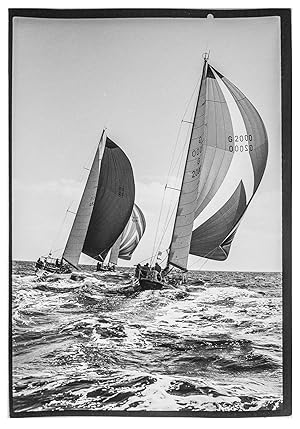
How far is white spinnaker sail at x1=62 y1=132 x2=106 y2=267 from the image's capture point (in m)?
1.61

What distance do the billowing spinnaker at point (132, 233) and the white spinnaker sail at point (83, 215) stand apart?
0.12m

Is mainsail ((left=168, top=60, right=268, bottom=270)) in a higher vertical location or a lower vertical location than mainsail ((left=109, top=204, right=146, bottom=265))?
higher

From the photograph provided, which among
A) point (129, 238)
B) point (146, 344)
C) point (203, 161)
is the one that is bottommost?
point (146, 344)

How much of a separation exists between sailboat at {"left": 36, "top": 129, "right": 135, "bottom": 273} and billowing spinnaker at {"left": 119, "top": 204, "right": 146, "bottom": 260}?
0.6 inches

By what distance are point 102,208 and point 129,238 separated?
12 centimetres

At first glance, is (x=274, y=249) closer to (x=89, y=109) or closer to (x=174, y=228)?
(x=174, y=228)

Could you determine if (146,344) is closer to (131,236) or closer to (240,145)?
(131,236)

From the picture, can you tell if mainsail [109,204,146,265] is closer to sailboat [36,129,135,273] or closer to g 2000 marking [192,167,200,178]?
sailboat [36,129,135,273]

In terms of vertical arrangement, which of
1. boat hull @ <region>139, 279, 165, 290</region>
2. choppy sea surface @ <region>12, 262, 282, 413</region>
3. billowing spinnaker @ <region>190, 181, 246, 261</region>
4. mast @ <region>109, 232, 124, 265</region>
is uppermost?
billowing spinnaker @ <region>190, 181, 246, 261</region>

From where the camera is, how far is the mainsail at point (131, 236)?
161 cm

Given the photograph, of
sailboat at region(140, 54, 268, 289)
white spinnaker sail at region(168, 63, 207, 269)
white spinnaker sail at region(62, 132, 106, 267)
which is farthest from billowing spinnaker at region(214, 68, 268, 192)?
white spinnaker sail at region(62, 132, 106, 267)

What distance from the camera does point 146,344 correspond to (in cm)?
160

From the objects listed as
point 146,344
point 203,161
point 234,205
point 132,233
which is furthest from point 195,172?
point 146,344
